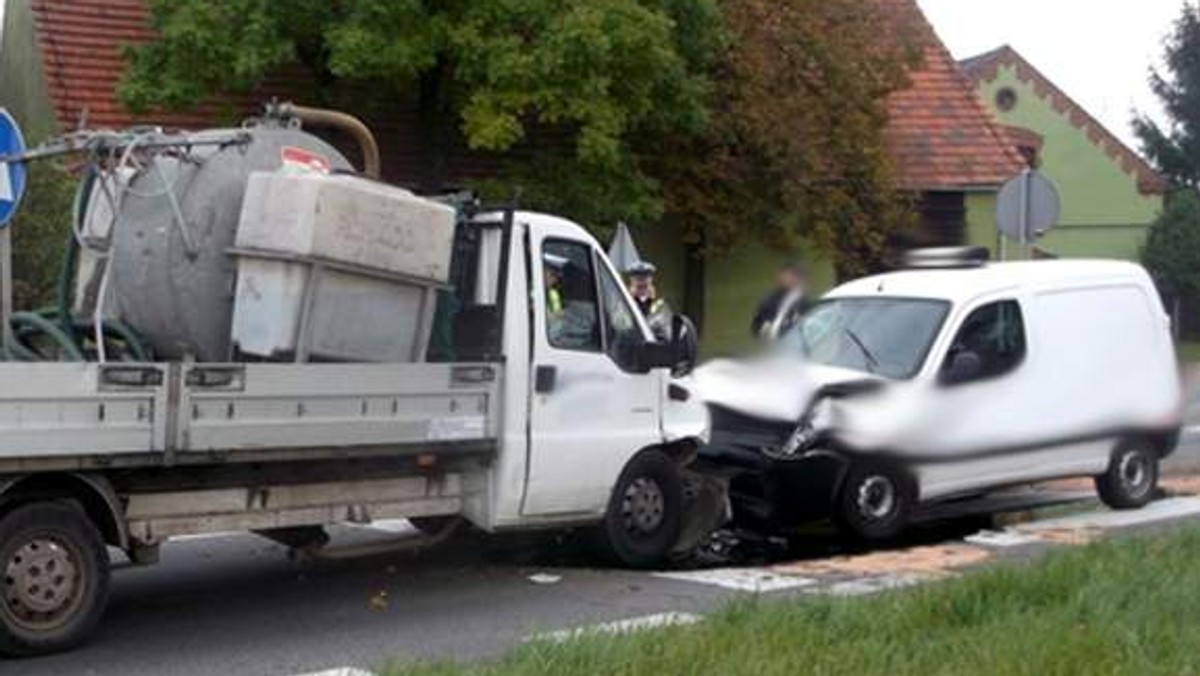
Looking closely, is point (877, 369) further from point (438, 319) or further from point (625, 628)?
point (625, 628)

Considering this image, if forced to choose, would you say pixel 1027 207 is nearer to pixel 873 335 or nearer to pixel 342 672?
pixel 873 335

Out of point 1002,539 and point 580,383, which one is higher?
point 580,383

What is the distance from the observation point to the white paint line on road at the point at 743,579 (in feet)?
32.6

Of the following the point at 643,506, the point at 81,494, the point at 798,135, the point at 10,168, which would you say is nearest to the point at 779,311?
the point at 643,506

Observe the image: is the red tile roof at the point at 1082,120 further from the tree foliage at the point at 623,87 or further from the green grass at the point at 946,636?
the green grass at the point at 946,636

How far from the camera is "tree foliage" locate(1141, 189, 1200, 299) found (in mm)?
42219

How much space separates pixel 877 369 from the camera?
40.5ft

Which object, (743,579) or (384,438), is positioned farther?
(743,579)

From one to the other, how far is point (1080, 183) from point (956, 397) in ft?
109

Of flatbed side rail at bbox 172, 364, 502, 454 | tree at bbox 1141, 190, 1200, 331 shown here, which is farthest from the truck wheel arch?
tree at bbox 1141, 190, 1200, 331

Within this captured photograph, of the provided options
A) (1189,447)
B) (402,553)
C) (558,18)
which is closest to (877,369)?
(402,553)

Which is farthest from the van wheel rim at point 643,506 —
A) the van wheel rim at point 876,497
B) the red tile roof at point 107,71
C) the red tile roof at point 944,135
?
the red tile roof at point 944,135

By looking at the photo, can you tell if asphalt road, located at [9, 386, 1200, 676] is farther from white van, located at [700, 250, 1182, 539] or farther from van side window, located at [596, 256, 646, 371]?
van side window, located at [596, 256, 646, 371]

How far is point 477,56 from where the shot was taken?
2116cm
